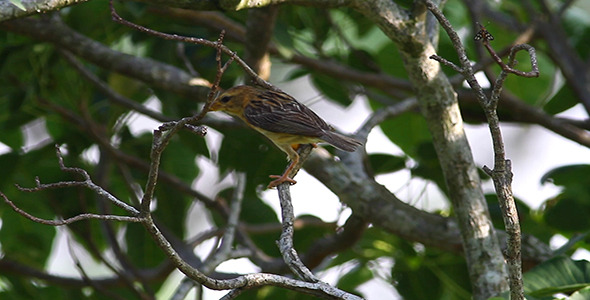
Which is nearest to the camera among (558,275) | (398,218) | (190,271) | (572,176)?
→ (190,271)

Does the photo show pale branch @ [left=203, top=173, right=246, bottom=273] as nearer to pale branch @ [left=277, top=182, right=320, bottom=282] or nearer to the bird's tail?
the bird's tail

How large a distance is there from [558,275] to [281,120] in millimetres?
1733

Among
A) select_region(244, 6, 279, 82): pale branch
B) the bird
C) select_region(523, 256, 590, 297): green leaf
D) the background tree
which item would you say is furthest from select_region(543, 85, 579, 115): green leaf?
select_region(244, 6, 279, 82): pale branch

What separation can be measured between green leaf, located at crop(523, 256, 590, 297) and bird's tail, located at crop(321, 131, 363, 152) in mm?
1055

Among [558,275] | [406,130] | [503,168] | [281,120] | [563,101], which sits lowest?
[503,168]

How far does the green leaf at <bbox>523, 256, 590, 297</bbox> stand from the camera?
124 inches

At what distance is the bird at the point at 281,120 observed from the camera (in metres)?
3.92

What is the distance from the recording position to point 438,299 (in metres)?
4.59

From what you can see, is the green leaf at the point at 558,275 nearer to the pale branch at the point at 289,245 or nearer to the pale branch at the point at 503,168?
the pale branch at the point at 503,168

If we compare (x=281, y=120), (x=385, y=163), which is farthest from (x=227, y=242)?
(x=385, y=163)

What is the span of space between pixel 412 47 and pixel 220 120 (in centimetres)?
168

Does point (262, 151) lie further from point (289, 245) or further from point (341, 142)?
point (289, 245)

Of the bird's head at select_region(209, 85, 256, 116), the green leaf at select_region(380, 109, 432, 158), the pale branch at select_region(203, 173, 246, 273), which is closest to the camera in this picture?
the pale branch at select_region(203, 173, 246, 273)

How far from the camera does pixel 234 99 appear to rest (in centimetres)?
464
